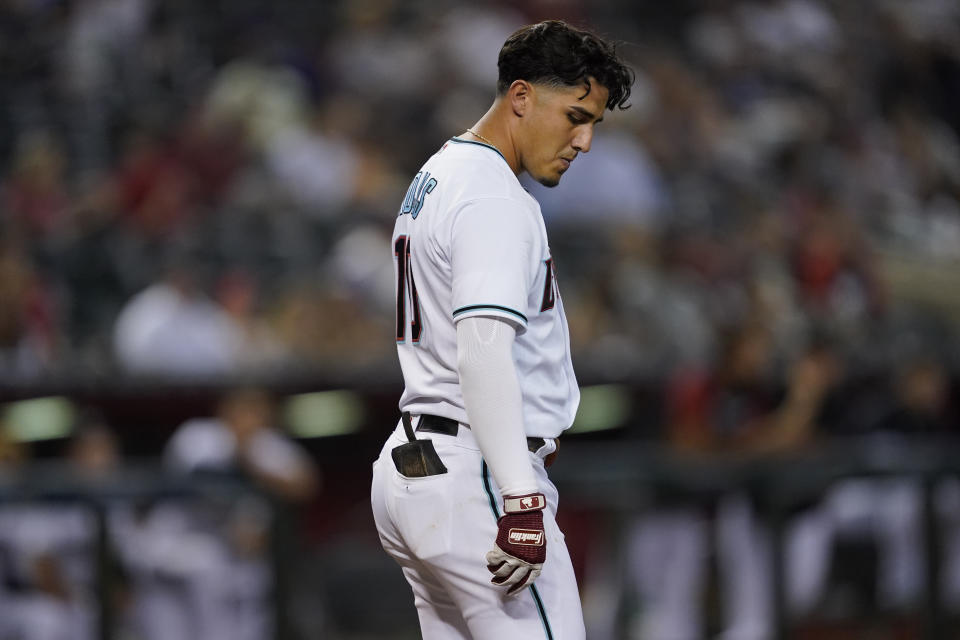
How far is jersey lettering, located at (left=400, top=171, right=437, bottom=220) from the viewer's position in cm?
310

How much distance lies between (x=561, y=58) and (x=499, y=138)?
23 cm

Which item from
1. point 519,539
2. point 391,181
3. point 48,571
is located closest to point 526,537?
point 519,539

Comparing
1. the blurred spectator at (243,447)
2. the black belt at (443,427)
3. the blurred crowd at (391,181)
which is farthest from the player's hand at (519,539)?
the blurred crowd at (391,181)

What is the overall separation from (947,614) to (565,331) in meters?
4.45

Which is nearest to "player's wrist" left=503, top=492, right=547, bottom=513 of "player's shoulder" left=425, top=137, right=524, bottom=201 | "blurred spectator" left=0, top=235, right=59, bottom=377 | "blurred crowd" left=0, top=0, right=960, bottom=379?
"player's shoulder" left=425, top=137, right=524, bottom=201

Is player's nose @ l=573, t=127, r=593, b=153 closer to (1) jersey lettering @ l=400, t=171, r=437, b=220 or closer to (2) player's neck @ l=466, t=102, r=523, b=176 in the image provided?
(2) player's neck @ l=466, t=102, r=523, b=176

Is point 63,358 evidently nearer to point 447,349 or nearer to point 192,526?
point 192,526

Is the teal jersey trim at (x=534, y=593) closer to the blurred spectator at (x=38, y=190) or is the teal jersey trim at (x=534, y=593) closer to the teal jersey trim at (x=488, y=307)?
the teal jersey trim at (x=488, y=307)

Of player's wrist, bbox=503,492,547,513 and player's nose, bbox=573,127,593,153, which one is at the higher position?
player's nose, bbox=573,127,593,153

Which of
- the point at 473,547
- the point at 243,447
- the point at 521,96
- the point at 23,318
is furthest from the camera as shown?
the point at 23,318

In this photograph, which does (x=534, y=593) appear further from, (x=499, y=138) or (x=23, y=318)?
(x=23, y=318)

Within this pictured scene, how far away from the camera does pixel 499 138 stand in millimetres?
3162

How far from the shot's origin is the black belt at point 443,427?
3.05 metres

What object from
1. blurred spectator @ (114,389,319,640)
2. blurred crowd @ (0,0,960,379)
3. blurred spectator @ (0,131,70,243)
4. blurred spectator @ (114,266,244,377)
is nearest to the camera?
blurred spectator @ (114,389,319,640)
